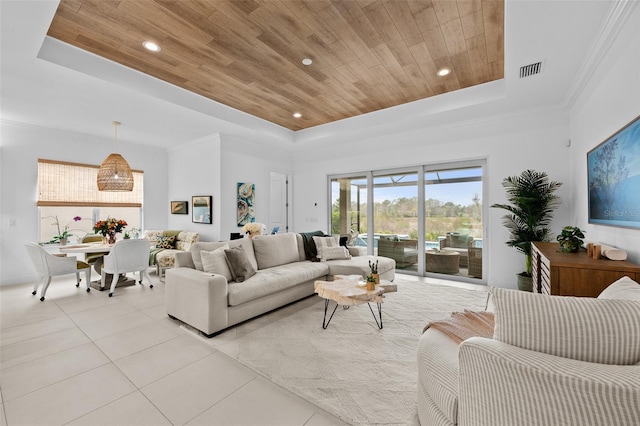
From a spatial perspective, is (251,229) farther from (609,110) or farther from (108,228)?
(609,110)

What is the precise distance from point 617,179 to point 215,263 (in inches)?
150

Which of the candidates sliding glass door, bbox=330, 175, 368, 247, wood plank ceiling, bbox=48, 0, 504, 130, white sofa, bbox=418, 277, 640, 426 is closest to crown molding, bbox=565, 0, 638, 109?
wood plank ceiling, bbox=48, 0, 504, 130

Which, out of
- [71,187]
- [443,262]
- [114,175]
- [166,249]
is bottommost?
[443,262]

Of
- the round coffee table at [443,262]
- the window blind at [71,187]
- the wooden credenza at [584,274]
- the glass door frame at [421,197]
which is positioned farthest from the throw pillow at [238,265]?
the window blind at [71,187]

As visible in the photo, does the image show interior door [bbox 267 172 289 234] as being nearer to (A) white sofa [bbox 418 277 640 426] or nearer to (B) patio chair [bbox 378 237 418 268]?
(B) patio chair [bbox 378 237 418 268]

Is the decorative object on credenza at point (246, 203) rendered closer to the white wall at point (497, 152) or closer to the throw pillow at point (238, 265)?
the white wall at point (497, 152)

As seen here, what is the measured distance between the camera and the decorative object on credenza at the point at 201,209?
18.5 ft

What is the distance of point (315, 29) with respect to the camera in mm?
2688

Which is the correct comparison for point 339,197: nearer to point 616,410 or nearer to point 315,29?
point 315,29

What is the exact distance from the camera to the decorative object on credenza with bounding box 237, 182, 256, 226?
5871mm

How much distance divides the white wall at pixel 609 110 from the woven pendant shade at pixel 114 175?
20.0ft

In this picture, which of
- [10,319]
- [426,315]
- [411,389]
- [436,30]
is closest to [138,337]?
[10,319]

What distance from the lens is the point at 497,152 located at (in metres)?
4.55

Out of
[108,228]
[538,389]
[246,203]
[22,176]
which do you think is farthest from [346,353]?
[22,176]
